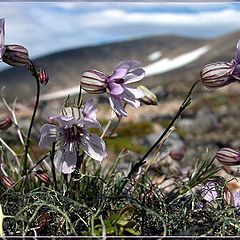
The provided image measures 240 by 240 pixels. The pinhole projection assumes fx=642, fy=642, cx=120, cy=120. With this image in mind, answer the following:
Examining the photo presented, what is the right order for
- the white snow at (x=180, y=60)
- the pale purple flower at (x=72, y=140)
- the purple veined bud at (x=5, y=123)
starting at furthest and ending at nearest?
the white snow at (x=180, y=60), the purple veined bud at (x=5, y=123), the pale purple flower at (x=72, y=140)

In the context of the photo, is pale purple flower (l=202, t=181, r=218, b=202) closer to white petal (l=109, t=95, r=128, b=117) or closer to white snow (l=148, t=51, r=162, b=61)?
white petal (l=109, t=95, r=128, b=117)

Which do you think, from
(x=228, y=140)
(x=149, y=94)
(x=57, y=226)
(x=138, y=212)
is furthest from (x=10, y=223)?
(x=228, y=140)

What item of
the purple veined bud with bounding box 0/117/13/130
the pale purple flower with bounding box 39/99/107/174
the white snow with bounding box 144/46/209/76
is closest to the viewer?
the pale purple flower with bounding box 39/99/107/174

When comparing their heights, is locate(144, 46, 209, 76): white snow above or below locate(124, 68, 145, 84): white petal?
below

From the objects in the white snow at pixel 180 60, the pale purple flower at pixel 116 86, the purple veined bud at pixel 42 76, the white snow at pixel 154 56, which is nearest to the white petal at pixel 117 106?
the pale purple flower at pixel 116 86

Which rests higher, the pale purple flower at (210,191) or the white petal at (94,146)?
the white petal at (94,146)

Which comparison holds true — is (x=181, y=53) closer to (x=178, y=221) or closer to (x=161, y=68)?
(x=161, y=68)

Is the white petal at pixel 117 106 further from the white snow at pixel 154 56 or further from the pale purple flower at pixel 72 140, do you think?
the white snow at pixel 154 56

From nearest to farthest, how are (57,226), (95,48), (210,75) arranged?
(57,226) < (210,75) < (95,48)

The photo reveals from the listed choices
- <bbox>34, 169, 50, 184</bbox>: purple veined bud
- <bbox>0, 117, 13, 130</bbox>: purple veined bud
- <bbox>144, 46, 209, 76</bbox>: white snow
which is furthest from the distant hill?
<bbox>34, 169, 50, 184</bbox>: purple veined bud
